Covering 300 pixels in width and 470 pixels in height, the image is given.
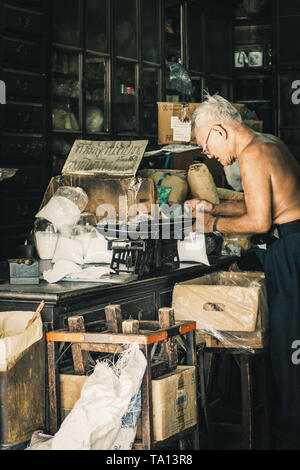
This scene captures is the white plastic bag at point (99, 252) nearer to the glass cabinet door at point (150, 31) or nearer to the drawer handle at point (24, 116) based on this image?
the drawer handle at point (24, 116)

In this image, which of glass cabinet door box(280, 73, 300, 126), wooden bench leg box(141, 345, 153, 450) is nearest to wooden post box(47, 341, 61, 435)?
wooden bench leg box(141, 345, 153, 450)

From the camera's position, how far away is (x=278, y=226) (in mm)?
2996

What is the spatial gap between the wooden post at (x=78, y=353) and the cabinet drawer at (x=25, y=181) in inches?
68.5

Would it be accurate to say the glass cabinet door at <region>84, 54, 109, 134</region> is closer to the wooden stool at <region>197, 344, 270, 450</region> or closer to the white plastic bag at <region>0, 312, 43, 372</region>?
the wooden stool at <region>197, 344, 270, 450</region>

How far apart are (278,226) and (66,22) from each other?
2298 millimetres

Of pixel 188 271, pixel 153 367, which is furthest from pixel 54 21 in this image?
pixel 153 367

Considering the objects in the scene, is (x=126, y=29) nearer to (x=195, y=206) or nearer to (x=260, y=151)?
(x=195, y=206)

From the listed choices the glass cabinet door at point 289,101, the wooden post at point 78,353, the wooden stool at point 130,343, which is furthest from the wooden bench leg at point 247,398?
the glass cabinet door at point 289,101

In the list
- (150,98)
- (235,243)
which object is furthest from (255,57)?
(235,243)

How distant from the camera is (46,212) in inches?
129

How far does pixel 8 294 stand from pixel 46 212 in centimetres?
68

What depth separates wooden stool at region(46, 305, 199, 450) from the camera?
2.41 m

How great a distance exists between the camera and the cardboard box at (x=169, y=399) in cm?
245
